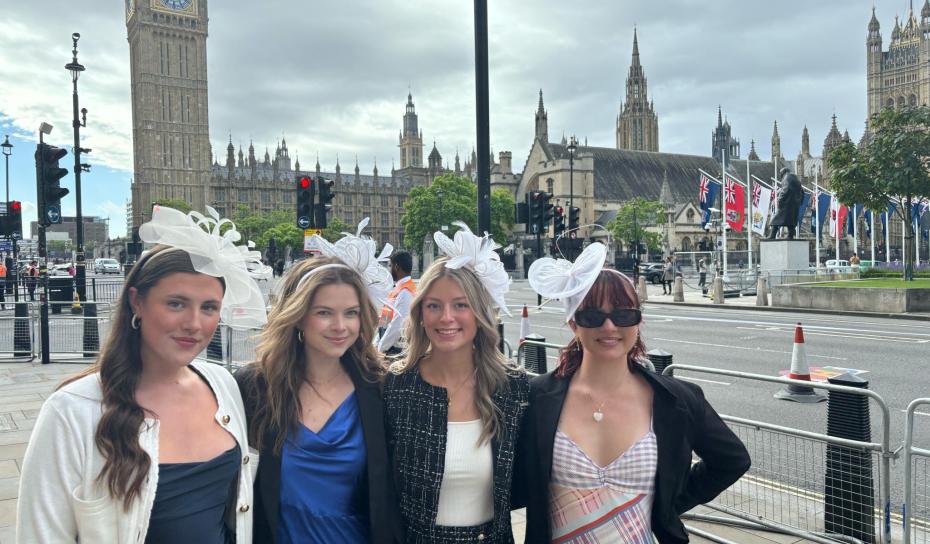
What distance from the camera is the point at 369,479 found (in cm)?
252

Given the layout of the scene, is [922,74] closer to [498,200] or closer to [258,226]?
[498,200]

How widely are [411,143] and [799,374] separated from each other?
515 feet

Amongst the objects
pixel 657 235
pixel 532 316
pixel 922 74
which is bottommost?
pixel 532 316

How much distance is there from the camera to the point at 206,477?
7.12ft

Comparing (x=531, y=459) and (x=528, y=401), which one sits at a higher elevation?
(x=528, y=401)

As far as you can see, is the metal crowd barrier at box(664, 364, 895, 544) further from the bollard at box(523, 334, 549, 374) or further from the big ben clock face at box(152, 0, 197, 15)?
the big ben clock face at box(152, 0, 197, 15)

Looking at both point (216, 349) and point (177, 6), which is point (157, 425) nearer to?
point (216, 349)

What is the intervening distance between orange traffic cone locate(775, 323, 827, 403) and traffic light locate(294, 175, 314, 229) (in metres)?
8.15

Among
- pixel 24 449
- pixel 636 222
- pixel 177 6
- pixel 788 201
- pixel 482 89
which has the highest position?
pixel 177 6

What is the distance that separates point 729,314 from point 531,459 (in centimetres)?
2089

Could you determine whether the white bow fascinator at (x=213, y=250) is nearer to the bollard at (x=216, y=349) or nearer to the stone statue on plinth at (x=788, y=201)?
the bollard at (x=216, y=349)

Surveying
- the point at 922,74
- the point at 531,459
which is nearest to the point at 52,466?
the point at 531,459

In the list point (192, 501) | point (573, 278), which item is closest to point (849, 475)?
point (573, 278)

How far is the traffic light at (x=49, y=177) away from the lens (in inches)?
557
